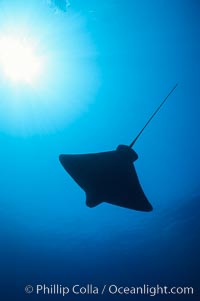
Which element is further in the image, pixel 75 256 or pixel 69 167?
pixel 75 256

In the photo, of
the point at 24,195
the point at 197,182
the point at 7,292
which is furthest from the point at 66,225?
the point at 7,292

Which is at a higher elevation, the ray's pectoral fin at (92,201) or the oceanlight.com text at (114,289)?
the ray's pectoral fin at (92,201)

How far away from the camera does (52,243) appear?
81.3 feet

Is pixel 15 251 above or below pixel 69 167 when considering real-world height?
above

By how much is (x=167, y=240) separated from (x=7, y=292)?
18856 mm

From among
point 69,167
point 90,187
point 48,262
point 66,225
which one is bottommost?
point 90,187

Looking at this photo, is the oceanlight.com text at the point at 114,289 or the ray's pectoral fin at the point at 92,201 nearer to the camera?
the ray's pectoral fin at the point at 92,201

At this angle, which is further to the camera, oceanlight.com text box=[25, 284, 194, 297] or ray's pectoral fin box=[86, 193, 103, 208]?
oceanlight.com text box=[25, 284, 194, 297]

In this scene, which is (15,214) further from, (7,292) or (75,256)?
(7,292)

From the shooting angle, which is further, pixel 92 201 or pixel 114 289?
pixel 114 289

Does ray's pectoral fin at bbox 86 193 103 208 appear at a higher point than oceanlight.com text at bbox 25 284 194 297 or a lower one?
higher

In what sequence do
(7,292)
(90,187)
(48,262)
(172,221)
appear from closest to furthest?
(90,187) < (172,221) < (48,262) < (7,292)

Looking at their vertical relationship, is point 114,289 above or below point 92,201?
below

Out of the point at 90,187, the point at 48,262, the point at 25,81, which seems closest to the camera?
the point at 90,187
